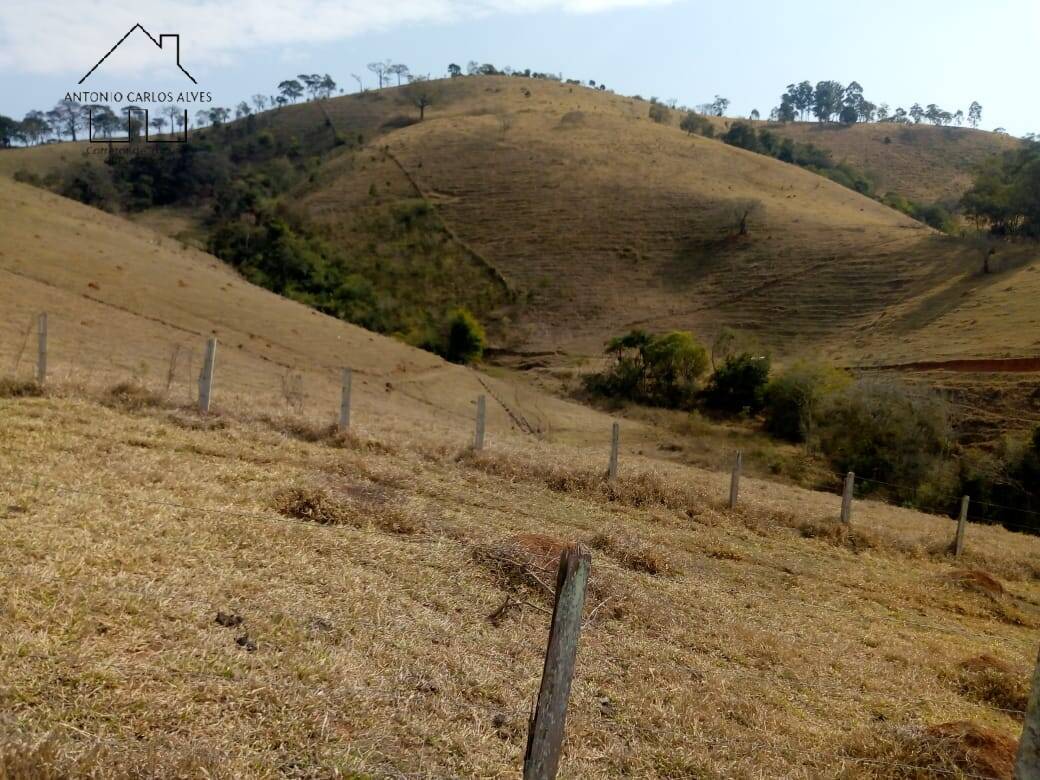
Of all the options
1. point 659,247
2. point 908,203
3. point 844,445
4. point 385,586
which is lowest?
point 844,445

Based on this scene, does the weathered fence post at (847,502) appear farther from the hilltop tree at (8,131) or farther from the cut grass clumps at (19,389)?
the hilltop tree at (8,131)

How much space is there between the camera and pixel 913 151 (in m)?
117

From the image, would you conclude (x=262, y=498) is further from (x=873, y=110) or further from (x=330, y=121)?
(x=873, y=110)

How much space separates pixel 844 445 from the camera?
31641mm

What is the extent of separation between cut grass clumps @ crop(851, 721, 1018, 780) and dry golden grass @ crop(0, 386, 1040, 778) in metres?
0.02

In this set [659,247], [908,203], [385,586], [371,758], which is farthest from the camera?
[908,203]

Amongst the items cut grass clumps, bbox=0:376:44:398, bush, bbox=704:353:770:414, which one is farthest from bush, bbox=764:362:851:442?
cut grass clumps, bbox=0:376:44:398

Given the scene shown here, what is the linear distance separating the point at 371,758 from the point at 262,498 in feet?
16.7

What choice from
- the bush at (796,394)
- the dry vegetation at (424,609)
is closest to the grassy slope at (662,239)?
the bush at (796,394)

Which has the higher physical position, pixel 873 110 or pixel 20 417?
pixel 873 110

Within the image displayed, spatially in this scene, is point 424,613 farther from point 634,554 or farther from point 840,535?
point 840,535

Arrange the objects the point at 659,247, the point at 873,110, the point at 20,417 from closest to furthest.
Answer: the point at 20,417
the point at 659,247
the point at 873,110

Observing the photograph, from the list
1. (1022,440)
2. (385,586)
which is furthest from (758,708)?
(1022,440)

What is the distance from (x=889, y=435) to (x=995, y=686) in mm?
25219
